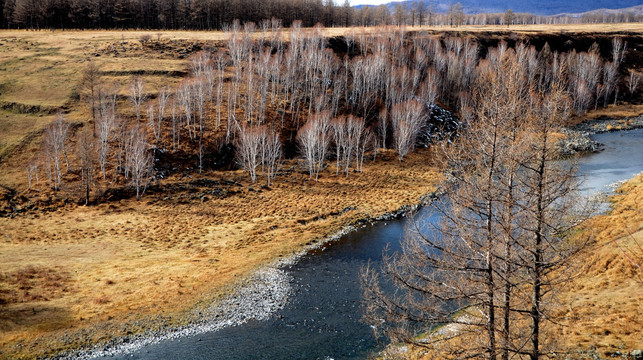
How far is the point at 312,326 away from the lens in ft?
71.6

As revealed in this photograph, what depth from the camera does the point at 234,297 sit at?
2502 centimetres

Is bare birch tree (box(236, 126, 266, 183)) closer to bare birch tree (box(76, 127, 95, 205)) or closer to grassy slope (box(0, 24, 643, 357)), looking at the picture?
grassy slope (box(0, 24, 643, 357))

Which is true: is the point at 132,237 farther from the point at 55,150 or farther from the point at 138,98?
the point at 138,98

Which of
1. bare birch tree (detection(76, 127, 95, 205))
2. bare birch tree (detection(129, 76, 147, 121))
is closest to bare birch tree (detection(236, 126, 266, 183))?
bare birch tree (detection(129, 76, 147, 121))

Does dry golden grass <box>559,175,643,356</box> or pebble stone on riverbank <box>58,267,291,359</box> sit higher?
dry golden grass <box>559,175,643,356</box>

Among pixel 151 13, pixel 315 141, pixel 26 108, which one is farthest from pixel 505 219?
pixel 151 13

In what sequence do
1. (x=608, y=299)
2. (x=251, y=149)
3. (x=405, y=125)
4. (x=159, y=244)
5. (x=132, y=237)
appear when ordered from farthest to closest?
(x=405, y=125) < (x=251, y=149) < (x=132, y=237) < (x=159, y=244) < (x=608, y=299)

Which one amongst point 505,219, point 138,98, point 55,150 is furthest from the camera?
point 138,98

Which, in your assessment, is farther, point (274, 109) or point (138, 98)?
point (274, 109)

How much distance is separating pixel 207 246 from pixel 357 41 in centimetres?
7523

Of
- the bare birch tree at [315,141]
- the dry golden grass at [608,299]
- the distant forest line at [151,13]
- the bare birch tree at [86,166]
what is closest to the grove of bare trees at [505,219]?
the dry golden grass at [608,299]

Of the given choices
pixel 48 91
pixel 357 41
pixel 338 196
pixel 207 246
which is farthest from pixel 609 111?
pixel 48 91

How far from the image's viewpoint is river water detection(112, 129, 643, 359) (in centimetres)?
1969

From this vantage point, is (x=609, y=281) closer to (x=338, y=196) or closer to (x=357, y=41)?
(x=338, y=196)
